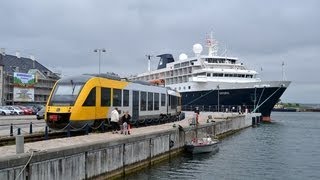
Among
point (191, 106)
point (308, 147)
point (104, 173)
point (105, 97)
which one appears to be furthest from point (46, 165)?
point (191, 106)

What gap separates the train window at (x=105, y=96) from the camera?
28.2m

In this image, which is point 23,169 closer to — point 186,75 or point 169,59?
point 186,75

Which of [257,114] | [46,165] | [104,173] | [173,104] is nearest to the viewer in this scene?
[46,165]

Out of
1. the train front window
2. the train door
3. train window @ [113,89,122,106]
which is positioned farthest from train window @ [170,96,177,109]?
the train front window

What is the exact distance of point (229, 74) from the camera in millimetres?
97938

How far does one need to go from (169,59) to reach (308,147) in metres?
75.6

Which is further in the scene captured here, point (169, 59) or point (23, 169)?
point (169, 59)

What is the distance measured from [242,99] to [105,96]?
65.0 metres

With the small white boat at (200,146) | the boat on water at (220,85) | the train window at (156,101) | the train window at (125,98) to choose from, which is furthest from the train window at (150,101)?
the boat on water at (220,85)

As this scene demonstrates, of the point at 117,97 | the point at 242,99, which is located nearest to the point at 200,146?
the point at 117,97

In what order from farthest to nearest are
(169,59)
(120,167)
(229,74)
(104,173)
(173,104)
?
(169,59), (229,74), (173,104), (120,167), (104,173)

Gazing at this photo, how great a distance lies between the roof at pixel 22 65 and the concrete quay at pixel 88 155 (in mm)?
85616

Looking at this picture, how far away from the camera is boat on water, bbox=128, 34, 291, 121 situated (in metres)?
90.3

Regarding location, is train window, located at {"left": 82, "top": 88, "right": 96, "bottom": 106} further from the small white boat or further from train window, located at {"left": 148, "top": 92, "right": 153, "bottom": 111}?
train window, located at {"left": 148, "top": 92, "right": 153, "bottom": 111}
